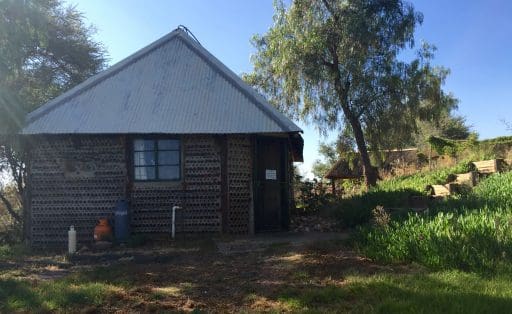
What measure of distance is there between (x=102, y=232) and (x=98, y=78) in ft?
14.5

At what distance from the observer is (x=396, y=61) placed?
778 inches

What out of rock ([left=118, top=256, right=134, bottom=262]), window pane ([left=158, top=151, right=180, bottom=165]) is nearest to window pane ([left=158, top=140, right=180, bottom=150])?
window pane ([left=158, top=151, right=180, bottom=165])

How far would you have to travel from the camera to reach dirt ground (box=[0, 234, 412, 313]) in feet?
20.3

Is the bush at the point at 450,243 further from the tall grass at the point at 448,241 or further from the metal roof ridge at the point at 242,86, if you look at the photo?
→ the metal roof ridge at the point at 242,86

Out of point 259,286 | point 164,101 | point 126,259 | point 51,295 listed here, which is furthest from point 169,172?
point 259,286

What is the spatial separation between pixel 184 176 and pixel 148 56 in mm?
4206

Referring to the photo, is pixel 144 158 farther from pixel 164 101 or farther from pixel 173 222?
pixel 173 222

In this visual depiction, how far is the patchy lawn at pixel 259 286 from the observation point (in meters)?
5.47

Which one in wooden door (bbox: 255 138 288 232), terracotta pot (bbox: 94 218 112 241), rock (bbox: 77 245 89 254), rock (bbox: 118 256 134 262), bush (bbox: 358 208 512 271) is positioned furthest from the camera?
wooden door (bbox: 255 138 288 232)

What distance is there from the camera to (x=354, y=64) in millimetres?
19281

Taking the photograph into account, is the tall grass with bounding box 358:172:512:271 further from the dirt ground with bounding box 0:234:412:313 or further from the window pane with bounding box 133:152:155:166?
the window pane with bounding box 133:152:155:166

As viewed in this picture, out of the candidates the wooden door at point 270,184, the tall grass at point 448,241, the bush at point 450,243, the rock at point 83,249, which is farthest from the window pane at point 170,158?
the bush at point 450,243

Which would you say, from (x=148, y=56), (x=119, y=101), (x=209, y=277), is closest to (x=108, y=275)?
(x=209, y=277)

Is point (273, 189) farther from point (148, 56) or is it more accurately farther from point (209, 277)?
point (209, 277)
